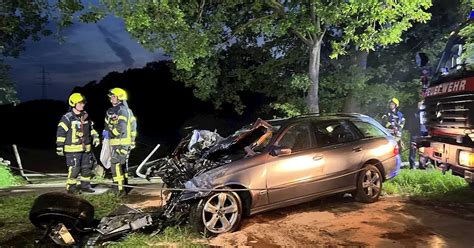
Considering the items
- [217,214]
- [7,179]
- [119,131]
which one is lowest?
[217,214]

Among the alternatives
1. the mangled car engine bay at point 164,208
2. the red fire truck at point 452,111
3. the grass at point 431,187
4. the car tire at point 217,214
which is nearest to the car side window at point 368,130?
the red fire truck at point 452,111

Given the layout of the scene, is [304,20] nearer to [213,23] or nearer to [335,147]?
[213,23]

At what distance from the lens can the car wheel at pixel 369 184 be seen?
6910 millimetres

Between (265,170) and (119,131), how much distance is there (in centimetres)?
319

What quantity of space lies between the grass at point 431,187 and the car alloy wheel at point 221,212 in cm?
371

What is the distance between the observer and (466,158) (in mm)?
6062

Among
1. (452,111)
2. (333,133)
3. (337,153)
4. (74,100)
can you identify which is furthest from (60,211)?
(452,111)

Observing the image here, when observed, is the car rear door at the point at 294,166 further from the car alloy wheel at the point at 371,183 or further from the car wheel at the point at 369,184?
the car alloy wheel at the point at 371,183

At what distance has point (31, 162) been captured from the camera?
28.7 meters

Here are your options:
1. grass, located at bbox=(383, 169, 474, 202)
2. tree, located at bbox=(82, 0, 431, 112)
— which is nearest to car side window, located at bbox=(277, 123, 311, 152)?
grass, located at bbox=(383, 169, 474, 202)

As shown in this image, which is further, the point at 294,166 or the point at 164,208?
the point at 294,166

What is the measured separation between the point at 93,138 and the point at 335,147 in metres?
4.67

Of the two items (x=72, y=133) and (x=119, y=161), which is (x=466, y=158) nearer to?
(x=119, y=161)

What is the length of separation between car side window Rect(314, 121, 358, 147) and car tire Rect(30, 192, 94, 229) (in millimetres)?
3503
